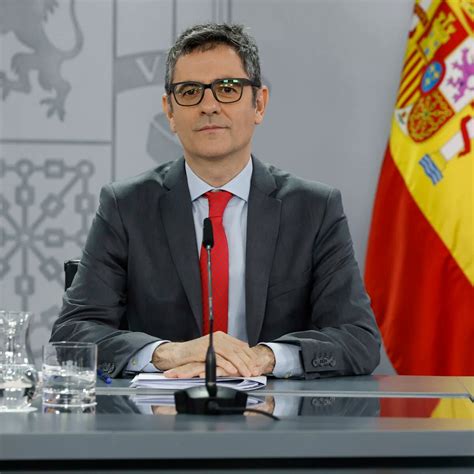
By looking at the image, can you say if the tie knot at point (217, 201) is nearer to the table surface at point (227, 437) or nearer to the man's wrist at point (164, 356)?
the man's wrist at point (164, 356)

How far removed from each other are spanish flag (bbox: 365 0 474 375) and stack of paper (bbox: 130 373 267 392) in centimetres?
175

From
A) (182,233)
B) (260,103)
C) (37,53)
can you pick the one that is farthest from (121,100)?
(182,233)

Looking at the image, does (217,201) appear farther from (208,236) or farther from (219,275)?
(208,236)

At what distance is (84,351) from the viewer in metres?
1.67

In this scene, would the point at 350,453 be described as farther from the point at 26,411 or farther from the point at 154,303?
the point at 154,303

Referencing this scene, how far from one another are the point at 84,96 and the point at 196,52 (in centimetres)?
150

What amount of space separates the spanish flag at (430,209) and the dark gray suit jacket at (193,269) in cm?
110

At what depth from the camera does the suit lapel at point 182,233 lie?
2.46 metres

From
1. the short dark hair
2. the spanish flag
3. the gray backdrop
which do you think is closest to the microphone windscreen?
the short dark hair

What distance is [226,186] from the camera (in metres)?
2.62

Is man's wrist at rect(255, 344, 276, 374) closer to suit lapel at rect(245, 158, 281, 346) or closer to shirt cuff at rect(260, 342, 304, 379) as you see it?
shirt cuff at rect(260, 342, 304, 379)

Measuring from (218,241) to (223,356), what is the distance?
1.78ft

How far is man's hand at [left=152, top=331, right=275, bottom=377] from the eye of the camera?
2055 mm

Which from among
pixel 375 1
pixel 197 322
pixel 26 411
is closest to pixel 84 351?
pixel 26 411
